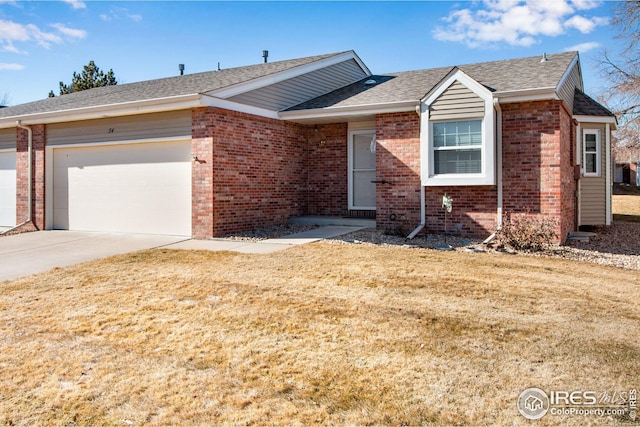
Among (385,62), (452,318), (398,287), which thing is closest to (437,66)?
(385,62)

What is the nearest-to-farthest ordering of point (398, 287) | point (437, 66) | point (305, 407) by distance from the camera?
point (305, 407), point (398, 287), point (437, 66)

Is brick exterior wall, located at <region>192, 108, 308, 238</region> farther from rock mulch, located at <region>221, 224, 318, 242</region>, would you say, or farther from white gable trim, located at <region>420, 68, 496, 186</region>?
Answer: white gable trim, located at <region>420, 68, 496, 186</region>

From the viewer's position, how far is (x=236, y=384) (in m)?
3.37

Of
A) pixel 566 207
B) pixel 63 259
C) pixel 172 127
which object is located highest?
pixel 172 127

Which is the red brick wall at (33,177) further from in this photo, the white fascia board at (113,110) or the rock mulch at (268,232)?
the rock mulch at (268,232)

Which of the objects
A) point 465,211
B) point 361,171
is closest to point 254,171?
point 361,171

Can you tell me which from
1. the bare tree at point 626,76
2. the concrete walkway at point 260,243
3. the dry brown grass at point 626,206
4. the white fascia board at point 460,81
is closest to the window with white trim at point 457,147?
the white fascia board at point 460,81

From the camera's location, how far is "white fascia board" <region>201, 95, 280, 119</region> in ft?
31.8

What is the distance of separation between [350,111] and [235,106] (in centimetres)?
277

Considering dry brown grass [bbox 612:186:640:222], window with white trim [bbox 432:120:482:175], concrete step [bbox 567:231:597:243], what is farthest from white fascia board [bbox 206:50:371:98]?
dry brown grass [bbox 612:186:640:222]

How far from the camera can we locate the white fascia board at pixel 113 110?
980 cm

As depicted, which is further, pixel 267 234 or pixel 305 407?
pixel 267 234

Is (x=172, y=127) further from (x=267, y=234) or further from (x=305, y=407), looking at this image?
(x=305, y=407)

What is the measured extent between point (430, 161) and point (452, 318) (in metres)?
5.82
